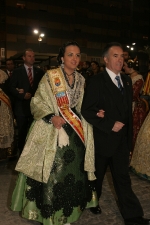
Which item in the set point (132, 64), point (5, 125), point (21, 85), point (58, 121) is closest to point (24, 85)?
point (21, 85)

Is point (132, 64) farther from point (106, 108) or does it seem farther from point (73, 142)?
point (73, 142)

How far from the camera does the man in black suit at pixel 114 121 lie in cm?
294

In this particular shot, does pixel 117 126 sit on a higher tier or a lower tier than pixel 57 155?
higher

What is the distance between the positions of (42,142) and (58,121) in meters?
0.30

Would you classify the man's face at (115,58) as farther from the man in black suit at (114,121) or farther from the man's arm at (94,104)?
the man's arm at (94,104)

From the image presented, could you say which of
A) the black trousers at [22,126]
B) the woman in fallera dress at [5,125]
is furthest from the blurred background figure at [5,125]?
the black trousers at [22,126]

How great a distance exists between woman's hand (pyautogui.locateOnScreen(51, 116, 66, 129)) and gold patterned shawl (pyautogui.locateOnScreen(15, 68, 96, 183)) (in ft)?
0.31

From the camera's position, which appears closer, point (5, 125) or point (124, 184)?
point (124, 184)

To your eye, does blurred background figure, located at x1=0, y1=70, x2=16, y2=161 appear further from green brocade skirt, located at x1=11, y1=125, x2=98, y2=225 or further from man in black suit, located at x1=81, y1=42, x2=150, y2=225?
man in black suit, located at x1=81, y1=42, x2=150, y2=225

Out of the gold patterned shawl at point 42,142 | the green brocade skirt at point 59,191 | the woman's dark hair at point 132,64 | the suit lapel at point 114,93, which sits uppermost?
the woman's dark hair at point 132,64

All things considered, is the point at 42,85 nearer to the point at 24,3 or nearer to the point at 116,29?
the point at 24,3

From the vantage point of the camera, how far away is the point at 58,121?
284 centimetres

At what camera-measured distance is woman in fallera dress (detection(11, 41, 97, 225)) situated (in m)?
2.92

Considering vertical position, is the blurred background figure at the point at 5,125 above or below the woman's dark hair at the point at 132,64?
below
